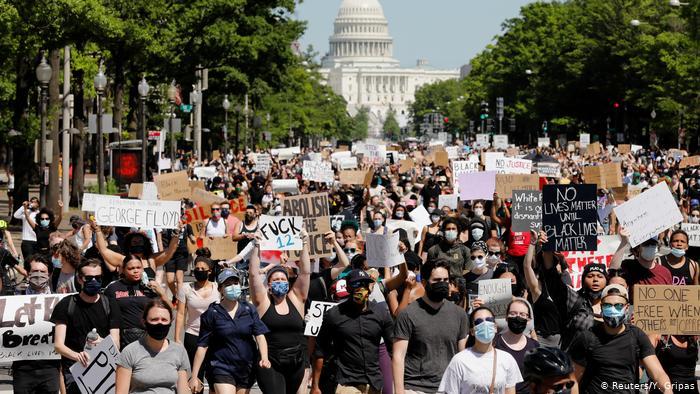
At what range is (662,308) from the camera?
1097 centimetres

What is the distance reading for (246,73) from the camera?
59.0 meters

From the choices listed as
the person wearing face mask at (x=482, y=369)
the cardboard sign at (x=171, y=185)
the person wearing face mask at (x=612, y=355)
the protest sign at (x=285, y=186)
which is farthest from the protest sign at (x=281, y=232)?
the protest sign at (x=285, y=186)

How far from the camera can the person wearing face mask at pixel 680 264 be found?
12.6 metres

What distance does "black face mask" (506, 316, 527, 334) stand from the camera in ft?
30.5

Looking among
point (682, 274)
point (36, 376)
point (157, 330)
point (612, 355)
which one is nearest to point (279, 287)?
point (36, 376)

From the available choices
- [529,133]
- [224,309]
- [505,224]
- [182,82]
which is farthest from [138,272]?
[529,133]

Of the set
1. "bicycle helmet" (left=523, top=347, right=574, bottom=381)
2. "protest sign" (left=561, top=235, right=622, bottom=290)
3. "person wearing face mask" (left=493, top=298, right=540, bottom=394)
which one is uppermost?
"bicycle helmet" (left=523, top=347, right=574, bottom=381)

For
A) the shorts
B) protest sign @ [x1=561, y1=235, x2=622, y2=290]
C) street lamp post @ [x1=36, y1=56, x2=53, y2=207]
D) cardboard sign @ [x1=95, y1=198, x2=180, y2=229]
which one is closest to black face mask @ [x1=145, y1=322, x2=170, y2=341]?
protest sign @ [x1=561, y1=235, x2=622, y2=290]

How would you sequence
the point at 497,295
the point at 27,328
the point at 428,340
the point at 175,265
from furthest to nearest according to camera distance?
1. the point at 175,265
2. the point at 27,328
3. the point at 497,295
4. the point at 428,340

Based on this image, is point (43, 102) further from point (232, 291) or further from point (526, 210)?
point (232, 291)

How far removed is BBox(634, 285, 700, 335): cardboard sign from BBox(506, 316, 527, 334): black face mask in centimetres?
182

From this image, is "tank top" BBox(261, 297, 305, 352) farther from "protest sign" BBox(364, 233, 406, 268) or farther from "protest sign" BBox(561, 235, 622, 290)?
"protest sign" BBox(561, 235, 622, 290)

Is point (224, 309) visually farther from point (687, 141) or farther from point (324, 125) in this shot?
point (324, 125)

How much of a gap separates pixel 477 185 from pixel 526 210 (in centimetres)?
521
